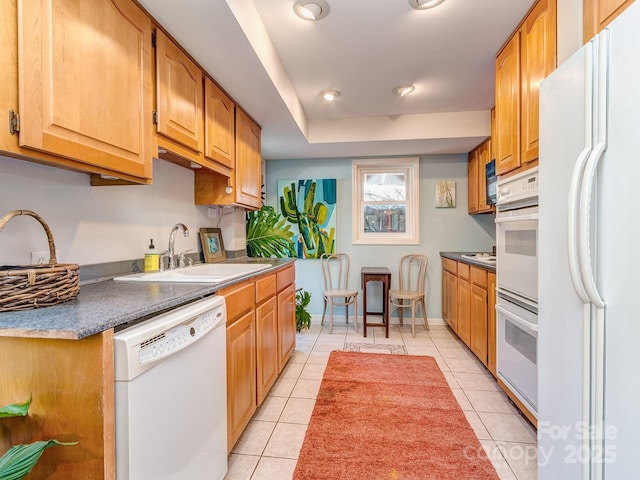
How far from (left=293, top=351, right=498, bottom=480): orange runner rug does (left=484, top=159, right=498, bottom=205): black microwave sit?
1.74 metres

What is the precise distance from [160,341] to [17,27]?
1013 millimetres

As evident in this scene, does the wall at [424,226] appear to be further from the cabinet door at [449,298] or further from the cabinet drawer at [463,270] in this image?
the cabinet drawer at [463,270]

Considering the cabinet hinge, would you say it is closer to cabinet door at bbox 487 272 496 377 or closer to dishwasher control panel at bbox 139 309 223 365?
dishwasher control panel at bbox 139 309 223 365

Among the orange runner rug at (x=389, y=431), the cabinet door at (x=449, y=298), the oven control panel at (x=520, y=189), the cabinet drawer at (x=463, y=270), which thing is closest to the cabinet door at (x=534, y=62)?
the oven control panel at (x=520, y=189)

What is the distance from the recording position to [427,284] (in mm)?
4066

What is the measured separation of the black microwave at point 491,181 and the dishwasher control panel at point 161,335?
9.18 feet

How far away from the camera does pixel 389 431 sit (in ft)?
6.07

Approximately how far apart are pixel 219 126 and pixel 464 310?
2.70 metres

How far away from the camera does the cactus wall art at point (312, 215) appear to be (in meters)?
4.14

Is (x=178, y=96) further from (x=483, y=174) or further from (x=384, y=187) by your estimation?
(x=483, y=174)

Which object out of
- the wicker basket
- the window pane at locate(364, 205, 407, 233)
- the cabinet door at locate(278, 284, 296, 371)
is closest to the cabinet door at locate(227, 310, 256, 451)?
the cabinet door at locate(278, 284, 296, 371)

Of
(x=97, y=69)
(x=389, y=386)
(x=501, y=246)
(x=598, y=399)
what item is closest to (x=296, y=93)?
(x=97, y=69)

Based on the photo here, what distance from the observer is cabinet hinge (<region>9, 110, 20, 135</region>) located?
3.02 feet

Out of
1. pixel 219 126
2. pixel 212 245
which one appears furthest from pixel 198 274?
pixel 219 126
